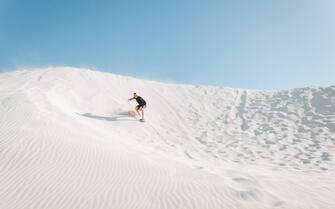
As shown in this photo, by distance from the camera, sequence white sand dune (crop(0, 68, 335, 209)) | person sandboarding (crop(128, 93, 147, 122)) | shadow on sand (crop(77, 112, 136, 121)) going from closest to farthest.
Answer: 1. white sand dune (crop(0, 68, 335, 209))
2. shadow on sand (crop(77, 112, 136, 121))
3. person sandboarding (crop(128, 93, 147, 122))

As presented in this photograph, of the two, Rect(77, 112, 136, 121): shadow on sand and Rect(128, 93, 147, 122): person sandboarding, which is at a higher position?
Rect(128, 93, 147, 122): person sandboarding

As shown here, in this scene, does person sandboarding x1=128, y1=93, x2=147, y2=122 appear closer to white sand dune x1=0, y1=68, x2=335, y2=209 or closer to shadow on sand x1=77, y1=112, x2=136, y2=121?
shadow on sand x1=77, y1=112, x2=136, y2=121

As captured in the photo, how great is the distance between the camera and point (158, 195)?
846 centimetres

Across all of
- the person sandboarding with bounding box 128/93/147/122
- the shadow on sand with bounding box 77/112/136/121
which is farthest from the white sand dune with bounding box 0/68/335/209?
the person sandboarding with bounding box 128/93/147/122

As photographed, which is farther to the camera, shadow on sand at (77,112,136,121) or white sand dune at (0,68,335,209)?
shadow on sand at (77,112,136,121)

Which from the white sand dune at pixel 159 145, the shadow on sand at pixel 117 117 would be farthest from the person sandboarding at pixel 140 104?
the white sand dune at pixel 159 145

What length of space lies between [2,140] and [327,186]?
29.5 feet

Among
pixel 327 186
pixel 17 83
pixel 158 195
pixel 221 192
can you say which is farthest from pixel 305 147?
pixel 17 83

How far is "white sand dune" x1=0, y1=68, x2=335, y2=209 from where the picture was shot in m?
8.42

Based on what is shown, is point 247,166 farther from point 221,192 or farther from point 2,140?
point 2,140

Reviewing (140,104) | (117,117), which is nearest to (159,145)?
(140,104)

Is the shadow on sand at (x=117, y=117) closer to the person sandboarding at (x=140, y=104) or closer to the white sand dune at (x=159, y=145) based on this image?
the white sand dune at (x=159, y=145)

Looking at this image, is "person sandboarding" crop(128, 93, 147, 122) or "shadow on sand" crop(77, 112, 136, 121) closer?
"shadow on sand" crop(77, 112, 136, 121)

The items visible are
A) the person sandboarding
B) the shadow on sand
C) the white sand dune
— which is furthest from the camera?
the person sandboarding
